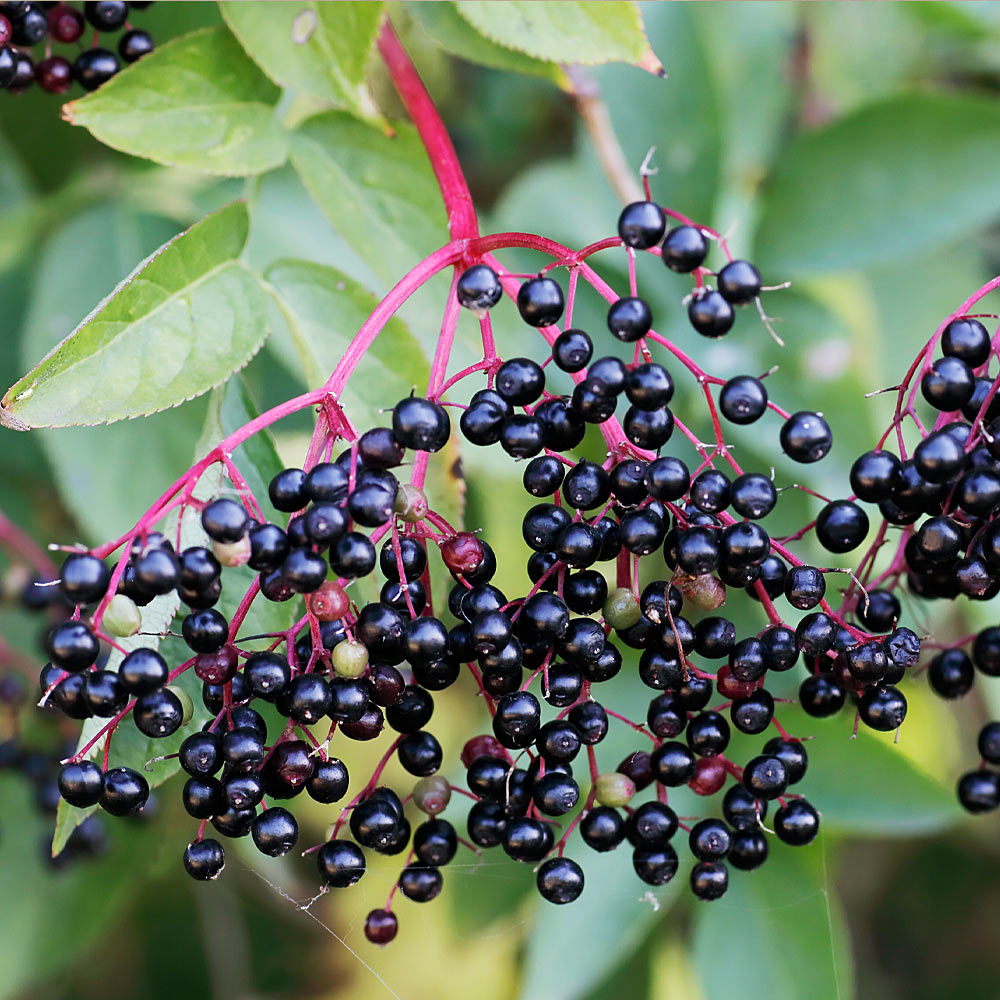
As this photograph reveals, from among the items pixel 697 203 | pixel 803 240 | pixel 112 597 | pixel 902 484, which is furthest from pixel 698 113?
pixel 112 597

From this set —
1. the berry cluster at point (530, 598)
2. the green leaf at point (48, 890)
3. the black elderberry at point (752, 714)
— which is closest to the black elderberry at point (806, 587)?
the berry cluster at point (530, 598)

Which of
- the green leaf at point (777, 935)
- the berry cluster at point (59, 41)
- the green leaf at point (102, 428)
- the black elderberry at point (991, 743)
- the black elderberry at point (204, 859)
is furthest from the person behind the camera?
the green leaf at point (102, 428)

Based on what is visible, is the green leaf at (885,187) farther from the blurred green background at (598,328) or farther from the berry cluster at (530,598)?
the berry cluster at (530,598)

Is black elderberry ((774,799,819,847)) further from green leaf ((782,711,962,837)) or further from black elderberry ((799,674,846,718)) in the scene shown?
green leaf ((782,711,962,837))

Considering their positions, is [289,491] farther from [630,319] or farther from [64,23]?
[64,23]

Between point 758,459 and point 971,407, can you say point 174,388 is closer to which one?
point 971,407

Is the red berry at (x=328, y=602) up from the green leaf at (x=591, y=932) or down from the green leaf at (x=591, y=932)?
up

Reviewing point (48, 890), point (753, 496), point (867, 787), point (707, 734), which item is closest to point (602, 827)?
A: point (707, 734)
